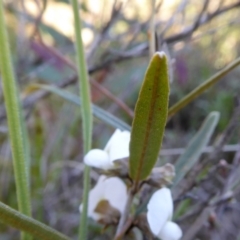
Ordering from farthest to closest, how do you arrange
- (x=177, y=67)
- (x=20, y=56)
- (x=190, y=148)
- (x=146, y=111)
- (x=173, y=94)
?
(x=173, y=94) < (x=177, y=67) < (x=20, y=56) < (x=190, y=148) < (x=146, y=111)

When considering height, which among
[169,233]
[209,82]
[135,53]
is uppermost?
[135,53]

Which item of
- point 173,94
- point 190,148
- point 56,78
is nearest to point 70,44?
point 56,78

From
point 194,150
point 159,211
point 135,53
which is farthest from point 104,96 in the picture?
point 159,211

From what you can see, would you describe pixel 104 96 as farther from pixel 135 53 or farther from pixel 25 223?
pixel 25 223

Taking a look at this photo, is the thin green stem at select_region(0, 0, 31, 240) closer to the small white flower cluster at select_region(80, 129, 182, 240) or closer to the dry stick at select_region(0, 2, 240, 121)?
the small white flower cluster at select_region(80, 129, 182, 240)

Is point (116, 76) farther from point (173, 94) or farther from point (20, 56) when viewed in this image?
point (20, 56)

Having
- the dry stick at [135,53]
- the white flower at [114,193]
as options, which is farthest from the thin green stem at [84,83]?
the dry stick at [135,53]

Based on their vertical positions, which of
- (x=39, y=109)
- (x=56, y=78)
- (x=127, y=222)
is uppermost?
(x=56, y=78)
